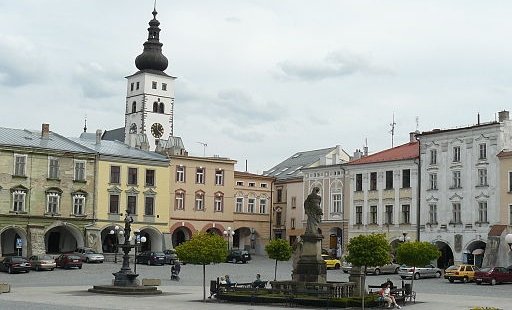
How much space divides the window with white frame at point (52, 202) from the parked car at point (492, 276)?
109ft

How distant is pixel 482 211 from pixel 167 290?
27.6 meters

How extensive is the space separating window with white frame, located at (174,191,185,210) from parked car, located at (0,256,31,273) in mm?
23038

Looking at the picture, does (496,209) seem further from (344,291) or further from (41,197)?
(41,197)

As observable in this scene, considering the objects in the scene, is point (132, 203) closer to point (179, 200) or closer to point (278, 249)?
point (179, 200)

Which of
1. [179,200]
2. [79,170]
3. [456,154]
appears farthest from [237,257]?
[456,154]

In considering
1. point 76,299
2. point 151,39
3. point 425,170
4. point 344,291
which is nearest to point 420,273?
point 425,170

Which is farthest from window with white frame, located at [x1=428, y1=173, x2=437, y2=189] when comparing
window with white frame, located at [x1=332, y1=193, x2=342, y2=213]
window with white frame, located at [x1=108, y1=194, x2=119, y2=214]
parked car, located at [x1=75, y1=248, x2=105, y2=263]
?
window with white frame, located at [x1=108, y1=194, x2=119, y2=214]

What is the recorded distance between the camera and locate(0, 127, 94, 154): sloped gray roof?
216ft

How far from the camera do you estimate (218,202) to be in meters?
77.9

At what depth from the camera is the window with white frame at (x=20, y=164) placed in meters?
64.9

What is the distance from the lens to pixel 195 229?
76000mm

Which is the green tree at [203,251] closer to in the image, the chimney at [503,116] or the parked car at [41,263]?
the parked car at [41,263]

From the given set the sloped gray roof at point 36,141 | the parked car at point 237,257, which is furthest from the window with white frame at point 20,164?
the parked car at point 237,257

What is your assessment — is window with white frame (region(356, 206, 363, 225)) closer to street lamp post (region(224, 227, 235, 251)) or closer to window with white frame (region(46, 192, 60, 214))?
street lamp post (region(224, 227, 235, 251))
